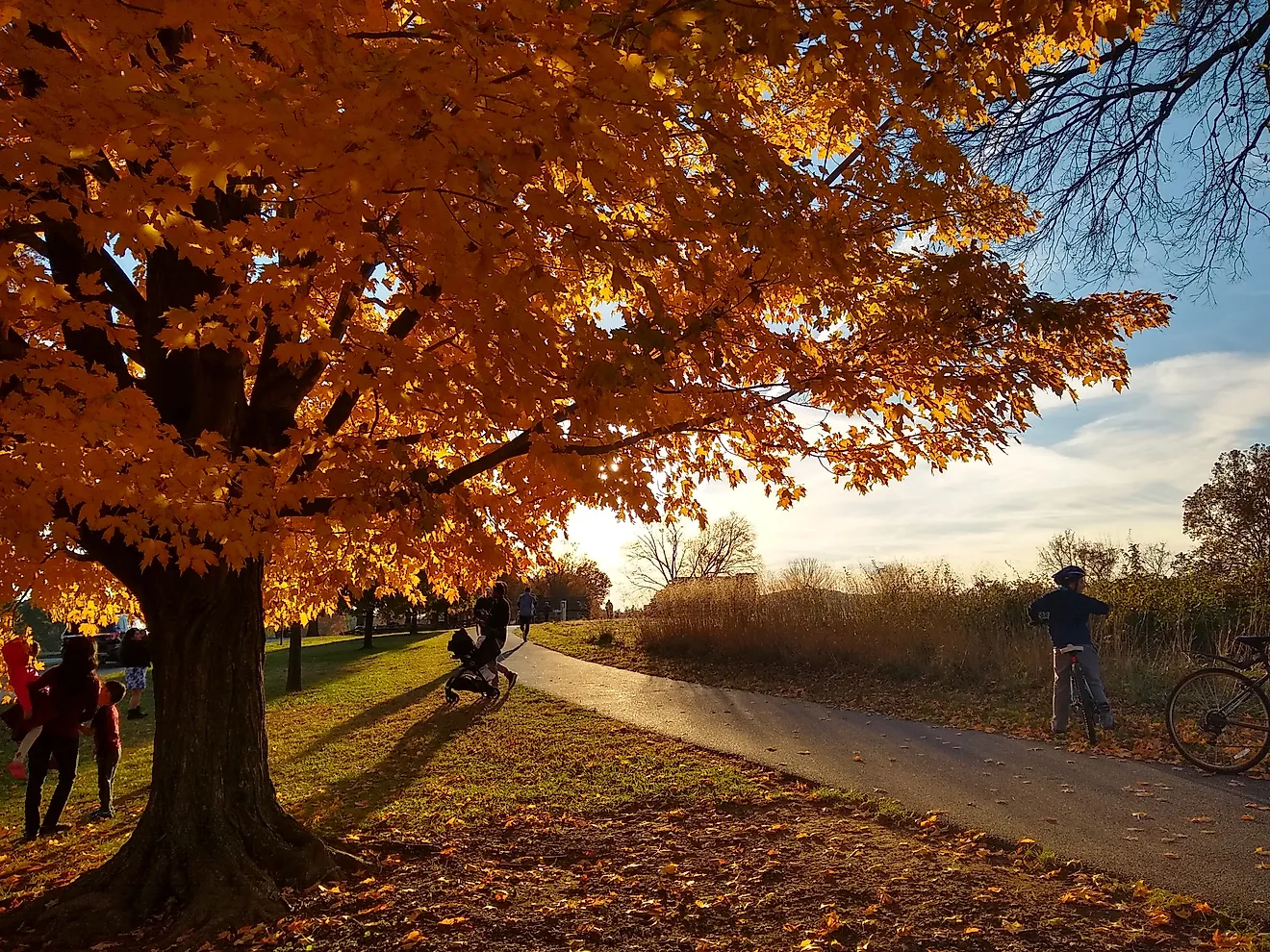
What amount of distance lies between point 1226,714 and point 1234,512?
88.9 feet

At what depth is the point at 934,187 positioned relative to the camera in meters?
4.92

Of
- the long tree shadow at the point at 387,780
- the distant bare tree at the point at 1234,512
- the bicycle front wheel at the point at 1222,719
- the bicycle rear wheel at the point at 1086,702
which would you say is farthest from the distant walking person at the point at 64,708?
the distant bare tree at the point at 1234,512

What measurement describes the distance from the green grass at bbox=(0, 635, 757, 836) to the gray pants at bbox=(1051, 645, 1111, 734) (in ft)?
11.4

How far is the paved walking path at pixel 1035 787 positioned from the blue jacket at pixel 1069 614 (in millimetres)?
1132

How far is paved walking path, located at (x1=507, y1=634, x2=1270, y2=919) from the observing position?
16.5 feet

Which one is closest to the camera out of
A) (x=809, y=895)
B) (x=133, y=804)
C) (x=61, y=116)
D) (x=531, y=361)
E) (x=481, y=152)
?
(x=481, y=152)

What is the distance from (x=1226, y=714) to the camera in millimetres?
7211

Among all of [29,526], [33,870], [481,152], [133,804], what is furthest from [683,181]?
[133,804]

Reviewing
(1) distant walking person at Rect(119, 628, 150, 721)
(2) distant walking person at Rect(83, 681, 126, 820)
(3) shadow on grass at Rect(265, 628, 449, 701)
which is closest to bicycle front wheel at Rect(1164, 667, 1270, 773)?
(2) distant walking person at Rect(83, 681, 126, 820)

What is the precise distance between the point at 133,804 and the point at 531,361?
28.1 ft

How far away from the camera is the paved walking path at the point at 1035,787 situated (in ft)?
16.5

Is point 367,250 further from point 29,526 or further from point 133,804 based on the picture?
point 133,804

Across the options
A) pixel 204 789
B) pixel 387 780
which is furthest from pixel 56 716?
pixel 387 780

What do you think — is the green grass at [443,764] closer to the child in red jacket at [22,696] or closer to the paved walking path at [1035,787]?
the paved walking path at [1035,787]
